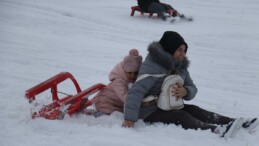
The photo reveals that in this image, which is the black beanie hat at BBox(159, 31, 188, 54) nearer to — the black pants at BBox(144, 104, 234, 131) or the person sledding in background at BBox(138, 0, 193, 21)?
the black pants at BBox(144, 104, 234, 131)

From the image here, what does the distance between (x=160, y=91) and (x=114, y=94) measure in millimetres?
515

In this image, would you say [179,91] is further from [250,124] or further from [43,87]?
[43,87]

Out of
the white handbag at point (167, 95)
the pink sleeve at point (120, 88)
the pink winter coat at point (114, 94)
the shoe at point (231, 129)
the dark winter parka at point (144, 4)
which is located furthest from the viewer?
the dark winter parka at point (144, 4)

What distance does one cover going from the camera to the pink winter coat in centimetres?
389

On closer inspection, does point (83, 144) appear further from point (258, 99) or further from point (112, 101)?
point (258, 99)

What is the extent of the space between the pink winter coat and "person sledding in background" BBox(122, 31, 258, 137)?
10.3 inches

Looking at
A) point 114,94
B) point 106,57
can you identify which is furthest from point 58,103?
point 106,57

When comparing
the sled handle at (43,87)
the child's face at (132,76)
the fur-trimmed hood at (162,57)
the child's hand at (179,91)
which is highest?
the fur-trimmed hood at (162,57)

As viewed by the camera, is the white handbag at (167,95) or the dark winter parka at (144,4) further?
the dark winter parka at (144,4)

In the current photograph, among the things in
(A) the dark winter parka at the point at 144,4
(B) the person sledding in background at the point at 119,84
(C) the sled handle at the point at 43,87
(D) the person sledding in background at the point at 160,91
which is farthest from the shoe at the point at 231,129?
(A) the dark winter parka at the point at 144,4

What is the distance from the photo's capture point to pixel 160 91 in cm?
373

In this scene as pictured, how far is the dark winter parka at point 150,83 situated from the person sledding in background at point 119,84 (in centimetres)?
20

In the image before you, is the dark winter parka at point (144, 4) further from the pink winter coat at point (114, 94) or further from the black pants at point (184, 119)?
the black pants at point (184, 119)

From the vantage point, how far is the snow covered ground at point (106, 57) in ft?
11.3
